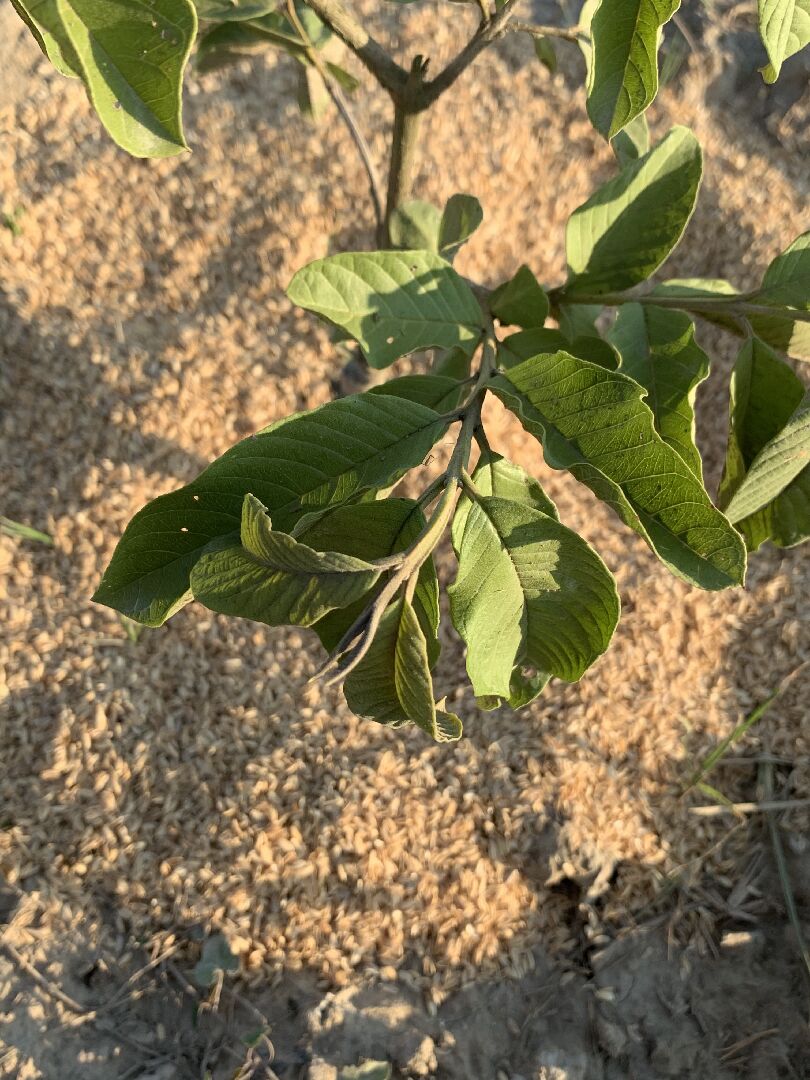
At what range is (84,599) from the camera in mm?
1593

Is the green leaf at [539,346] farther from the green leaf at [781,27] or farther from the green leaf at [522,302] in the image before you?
the green leaf at [781,27]

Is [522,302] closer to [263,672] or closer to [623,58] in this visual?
[623,58]

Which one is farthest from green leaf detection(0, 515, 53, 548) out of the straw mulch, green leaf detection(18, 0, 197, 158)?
green leaf detection(18, 0, 197, 158)

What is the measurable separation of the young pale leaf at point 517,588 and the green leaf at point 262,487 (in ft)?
0.31

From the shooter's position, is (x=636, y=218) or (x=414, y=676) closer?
(x=414, y=676)

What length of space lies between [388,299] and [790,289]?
454mm

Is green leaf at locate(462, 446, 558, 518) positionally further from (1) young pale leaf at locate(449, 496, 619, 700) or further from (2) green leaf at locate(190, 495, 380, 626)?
(2) green leaf at locate(190, 495, 380, 626)

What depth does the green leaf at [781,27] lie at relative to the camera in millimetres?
743

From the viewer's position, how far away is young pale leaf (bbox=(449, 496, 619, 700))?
0.80 m

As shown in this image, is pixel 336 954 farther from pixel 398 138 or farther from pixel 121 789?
pixel 398 138

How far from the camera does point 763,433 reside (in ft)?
3.52

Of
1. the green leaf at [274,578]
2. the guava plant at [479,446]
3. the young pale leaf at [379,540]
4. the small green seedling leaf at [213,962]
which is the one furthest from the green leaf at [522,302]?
the small green seedling leaf at [213,962]

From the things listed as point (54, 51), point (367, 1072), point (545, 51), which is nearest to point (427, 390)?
point (54, 51)

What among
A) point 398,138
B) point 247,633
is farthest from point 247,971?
point 398,138
